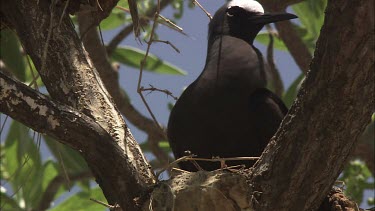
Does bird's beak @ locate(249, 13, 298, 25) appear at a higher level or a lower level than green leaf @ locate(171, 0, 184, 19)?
lower

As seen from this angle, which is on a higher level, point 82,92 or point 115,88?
point 115,88

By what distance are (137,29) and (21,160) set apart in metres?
1.99

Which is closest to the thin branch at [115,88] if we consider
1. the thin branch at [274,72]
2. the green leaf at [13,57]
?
the green leaf at [13,57]

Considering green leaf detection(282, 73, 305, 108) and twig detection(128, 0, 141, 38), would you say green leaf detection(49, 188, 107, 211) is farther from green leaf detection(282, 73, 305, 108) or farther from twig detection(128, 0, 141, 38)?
twig detection(128, 0, 141, 38)

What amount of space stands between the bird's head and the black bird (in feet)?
1.69

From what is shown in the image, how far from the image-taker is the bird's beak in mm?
3979

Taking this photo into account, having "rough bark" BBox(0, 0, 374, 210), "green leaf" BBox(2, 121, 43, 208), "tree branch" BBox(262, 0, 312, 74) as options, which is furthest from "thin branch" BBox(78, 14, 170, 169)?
"rough bark" BBox(0, 0, 374, 210)

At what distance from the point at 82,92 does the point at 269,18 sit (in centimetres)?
145

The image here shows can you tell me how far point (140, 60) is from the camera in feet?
18.5

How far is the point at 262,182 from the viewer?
8.72 feet

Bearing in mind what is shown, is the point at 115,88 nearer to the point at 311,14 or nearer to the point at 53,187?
the point at 53,187

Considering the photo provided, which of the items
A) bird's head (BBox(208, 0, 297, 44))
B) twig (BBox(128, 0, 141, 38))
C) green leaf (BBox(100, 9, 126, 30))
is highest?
green leaf (BBox(100, 9, 126, 30))

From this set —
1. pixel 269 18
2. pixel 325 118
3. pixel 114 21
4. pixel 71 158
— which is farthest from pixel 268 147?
pixel 114 21

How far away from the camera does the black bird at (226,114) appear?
350 cm
